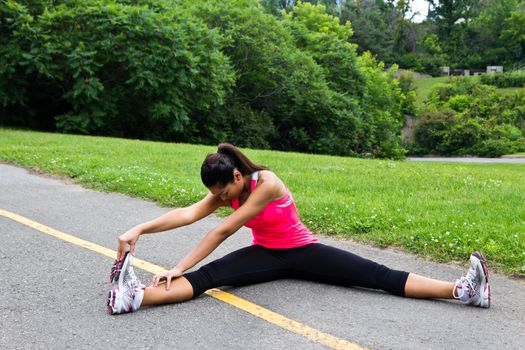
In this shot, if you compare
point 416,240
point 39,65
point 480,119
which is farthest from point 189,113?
point 480,119

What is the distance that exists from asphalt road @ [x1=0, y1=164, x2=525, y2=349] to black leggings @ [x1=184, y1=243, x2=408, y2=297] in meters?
→ 0.09

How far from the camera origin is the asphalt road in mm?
3711

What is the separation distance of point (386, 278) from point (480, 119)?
4994 centimetres

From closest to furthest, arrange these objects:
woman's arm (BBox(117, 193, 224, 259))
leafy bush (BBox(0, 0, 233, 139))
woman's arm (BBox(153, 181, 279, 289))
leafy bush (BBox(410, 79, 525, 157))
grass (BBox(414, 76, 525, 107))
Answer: woman's arm (BBox(153, 181, 279, 289)) → woman's arm (BBox(117, 193, 224, 259)) → leafy bush (BBox(0, 0, 233, 139)) → leafy bush (BBox(410, 79, 525, 157)) → grass (BBox(414, 76, 525, 107))

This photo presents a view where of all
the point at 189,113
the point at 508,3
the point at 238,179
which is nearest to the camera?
the point at 238,179

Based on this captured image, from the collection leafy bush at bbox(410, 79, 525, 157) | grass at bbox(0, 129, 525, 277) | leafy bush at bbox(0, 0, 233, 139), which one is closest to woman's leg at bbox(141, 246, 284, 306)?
grass at bbox(0, 129, 525, 277)

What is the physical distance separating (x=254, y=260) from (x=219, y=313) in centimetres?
65

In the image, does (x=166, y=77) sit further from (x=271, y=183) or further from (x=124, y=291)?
(x=124, y=291)

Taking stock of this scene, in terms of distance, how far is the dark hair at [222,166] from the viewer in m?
4.30

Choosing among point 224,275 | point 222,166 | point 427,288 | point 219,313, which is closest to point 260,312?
point 219,313

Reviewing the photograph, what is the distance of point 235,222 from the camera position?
14.5ft

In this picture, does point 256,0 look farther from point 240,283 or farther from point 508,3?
point 508,3

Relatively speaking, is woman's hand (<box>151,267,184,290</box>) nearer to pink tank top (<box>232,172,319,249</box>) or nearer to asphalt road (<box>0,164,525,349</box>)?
asphalt road (<box>0,164,525,349</box>)

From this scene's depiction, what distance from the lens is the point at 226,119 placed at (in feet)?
93.2
